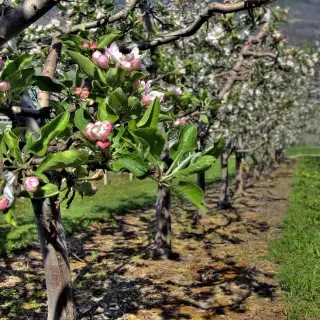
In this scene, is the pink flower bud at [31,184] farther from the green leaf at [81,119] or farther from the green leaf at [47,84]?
the green leaf at [47,84]

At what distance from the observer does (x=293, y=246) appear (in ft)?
27.2

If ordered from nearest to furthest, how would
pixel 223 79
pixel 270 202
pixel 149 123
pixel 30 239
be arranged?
pixel 149 123, pixel 30 239, pixel 223 79, pixel 270 202

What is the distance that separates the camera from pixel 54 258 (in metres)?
3.24

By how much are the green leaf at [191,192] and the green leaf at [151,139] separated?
14 cm

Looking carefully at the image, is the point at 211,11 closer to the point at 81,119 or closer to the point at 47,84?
the point at 47,84

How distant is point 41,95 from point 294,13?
179 meters

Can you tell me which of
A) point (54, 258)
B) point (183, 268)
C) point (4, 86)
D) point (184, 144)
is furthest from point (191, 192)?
point (183, 268)

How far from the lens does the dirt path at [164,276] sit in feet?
17.8

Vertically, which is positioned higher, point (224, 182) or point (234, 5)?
point (234, 5)

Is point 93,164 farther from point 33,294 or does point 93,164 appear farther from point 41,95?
point 33,294

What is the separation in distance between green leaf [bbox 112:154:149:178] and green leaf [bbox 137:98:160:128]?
152 millimetres

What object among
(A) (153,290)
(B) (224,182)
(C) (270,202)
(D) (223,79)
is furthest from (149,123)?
(C) (270,202)

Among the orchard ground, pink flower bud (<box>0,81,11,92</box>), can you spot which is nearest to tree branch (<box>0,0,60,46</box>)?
pink flower bud (<box>0,81,11,92</box>)

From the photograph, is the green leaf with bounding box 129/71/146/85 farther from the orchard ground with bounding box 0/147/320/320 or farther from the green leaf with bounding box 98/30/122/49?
the orchard ground with bounding box 0/147/320/320
